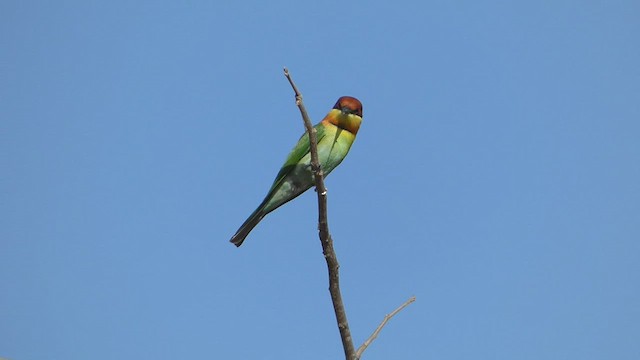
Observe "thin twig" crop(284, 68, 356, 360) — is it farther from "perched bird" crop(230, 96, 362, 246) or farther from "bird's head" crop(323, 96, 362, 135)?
"bird's head" crop(323, 96, 362, 135)

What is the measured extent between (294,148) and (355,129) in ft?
1.73

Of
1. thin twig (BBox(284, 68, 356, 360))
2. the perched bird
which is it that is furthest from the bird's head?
thin twig (BBox(284, 68, 356, 360))

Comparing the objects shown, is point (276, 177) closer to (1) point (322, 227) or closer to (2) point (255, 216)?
(2) point (255, 216)

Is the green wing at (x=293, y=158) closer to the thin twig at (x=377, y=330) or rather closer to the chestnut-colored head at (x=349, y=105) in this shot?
the chestnut-colored head at (x=349, y=105)

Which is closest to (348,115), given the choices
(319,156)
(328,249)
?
(319,156)

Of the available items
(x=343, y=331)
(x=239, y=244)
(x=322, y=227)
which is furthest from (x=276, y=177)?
(x=343, y=331)

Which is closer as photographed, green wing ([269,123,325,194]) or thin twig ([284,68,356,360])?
thin twig ([284,68,356,360])

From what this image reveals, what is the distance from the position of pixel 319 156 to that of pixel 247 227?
2.60 feet

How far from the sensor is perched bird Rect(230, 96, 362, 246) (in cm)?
565

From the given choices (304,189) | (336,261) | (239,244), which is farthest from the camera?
(304,189)

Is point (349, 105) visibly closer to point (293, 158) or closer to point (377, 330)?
point (293, 158)

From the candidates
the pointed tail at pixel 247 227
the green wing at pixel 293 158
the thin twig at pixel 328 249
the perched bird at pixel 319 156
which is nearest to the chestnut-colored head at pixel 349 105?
the perched bird at pixel 319 156

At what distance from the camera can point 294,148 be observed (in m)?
5.76

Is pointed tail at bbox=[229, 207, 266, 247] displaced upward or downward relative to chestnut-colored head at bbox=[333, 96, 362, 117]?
downward
